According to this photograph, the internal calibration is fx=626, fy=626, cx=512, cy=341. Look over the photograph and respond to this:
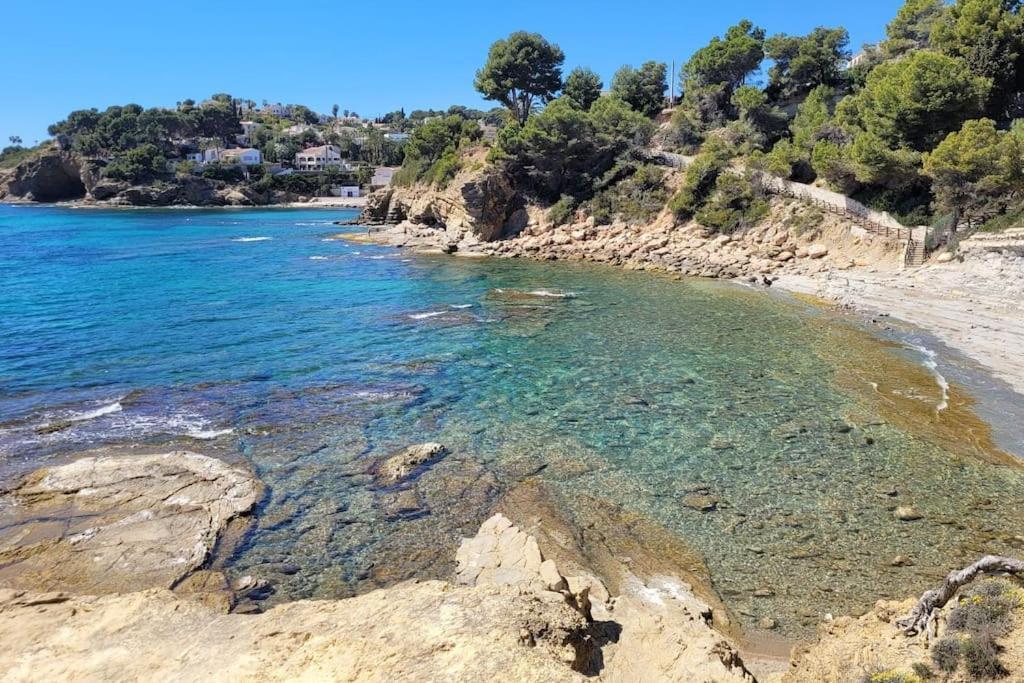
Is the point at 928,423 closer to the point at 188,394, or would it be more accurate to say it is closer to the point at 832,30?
the point at 188,394

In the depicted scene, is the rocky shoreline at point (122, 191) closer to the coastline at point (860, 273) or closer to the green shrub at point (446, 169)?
the green shrub at point (446, 169)

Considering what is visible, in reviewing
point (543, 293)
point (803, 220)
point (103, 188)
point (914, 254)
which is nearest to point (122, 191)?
point (103, 188)

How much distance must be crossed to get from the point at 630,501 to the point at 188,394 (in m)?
13.1

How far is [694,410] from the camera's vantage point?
55.0ft

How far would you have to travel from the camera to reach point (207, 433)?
1527cm

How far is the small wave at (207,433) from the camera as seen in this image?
15.1m

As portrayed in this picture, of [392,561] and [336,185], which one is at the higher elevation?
[336,185]

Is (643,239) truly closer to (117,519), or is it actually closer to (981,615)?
(117,519)

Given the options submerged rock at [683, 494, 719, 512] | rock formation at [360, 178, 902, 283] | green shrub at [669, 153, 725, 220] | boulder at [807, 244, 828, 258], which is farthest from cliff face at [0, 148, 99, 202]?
submerged rock at [683, 494, 719, 512]

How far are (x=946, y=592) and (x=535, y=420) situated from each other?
9.69 meters

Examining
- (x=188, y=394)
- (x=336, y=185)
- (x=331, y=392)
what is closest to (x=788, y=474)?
(x=331, y=392)

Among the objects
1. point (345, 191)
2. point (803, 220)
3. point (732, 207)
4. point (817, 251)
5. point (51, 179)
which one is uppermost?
point (51, 179)

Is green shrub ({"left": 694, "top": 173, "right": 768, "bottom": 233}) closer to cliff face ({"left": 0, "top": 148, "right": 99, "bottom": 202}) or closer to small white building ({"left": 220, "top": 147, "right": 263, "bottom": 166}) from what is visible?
cliff face ({"left": 0, "top": 148, "right": 99, "bottom": 202})

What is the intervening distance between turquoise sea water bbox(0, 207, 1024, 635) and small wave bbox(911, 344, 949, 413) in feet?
1.25
